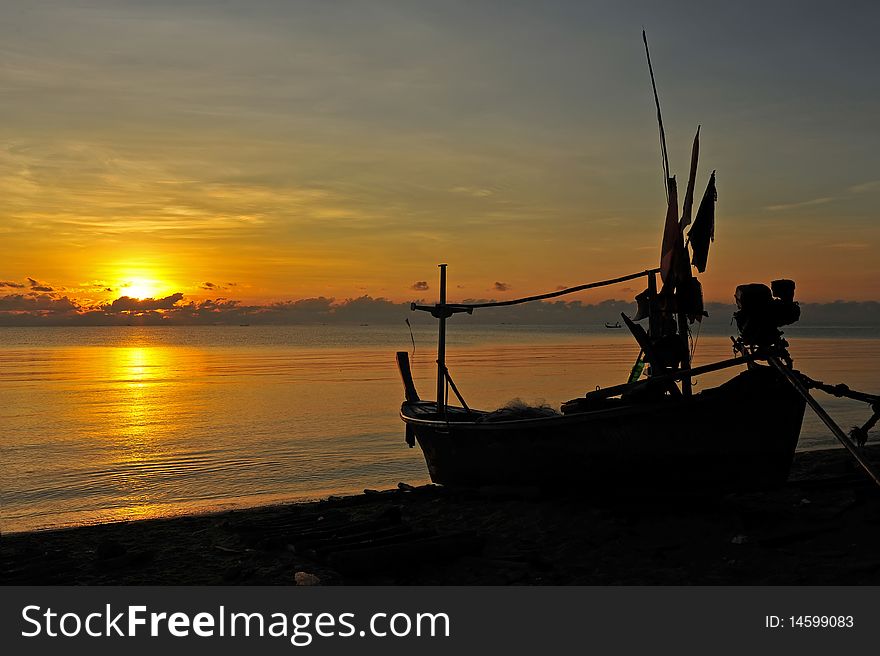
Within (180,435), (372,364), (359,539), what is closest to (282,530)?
(359,539)

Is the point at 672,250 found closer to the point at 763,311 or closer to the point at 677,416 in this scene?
the point at 763,311

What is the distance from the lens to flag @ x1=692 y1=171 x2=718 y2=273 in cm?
1128

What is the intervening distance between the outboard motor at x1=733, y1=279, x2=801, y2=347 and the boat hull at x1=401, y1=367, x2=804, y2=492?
26.6 inches

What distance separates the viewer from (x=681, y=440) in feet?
34.4

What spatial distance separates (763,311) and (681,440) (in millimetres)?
2061

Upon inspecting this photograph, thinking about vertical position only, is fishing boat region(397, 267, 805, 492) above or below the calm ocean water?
above

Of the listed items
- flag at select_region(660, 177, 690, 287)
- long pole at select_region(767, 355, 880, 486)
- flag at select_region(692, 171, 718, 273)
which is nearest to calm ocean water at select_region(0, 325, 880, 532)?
flag at select_region(660, 177, 690, 287)

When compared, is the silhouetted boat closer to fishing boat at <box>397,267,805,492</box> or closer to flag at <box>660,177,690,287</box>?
fishing boat at <box>397,267,805,492</box>

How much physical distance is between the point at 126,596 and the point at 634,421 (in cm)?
654

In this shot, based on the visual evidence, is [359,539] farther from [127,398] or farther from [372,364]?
[372,364]

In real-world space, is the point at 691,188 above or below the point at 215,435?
above

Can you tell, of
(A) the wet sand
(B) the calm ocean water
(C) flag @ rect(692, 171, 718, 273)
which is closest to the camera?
(A) the wet sand

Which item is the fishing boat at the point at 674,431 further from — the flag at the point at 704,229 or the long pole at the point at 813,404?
the flag at the point at 704,229

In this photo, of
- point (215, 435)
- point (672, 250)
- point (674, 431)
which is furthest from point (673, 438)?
point (215, 435)
